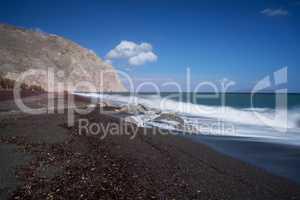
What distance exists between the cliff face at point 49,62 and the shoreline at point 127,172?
30.8 metres

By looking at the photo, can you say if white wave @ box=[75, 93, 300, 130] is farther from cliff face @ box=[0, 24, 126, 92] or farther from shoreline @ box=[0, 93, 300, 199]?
cliff face @ box=[0, 24, 126, 92]

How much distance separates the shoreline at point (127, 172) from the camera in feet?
13.2

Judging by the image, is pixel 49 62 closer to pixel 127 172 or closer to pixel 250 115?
pixel 250 115

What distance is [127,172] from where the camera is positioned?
4883 millimetres

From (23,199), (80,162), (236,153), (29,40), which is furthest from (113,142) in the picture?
(29,40)

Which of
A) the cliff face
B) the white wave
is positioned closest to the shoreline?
the white wave

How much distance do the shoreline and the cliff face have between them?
3084 centimetres

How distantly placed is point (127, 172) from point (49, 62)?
2101 inches

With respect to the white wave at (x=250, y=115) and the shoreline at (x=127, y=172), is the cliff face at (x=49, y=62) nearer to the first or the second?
the white wave at (x=250, y=115)

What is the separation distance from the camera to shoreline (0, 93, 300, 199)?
404 centimetres

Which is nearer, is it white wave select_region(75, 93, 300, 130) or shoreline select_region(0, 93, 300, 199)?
shoreline select_region(0, 93, 300, 199)

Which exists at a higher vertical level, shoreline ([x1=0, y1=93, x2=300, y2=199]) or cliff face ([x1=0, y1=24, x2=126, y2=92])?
cliff face ([x1=0, y1=24, x2=126, y2=92])

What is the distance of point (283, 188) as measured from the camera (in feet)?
15.7

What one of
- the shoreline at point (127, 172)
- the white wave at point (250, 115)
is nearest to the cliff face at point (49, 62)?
the white wave at point (250, 115)
